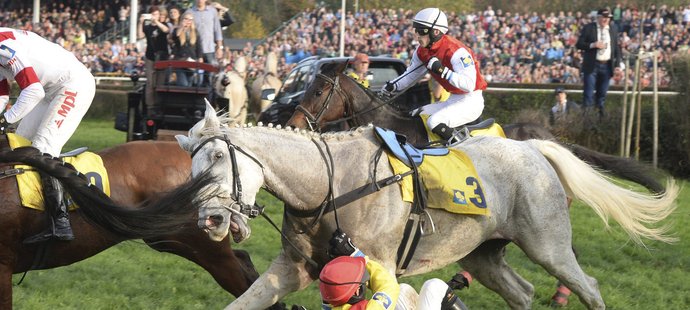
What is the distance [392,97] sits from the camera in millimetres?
8359

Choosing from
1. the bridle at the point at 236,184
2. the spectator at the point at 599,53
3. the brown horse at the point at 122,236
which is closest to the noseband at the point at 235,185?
the bridle at the point at 236,184

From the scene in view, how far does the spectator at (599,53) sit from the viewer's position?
47.0 feet

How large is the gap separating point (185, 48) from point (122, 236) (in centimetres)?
865

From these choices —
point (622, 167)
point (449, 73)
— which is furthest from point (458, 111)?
point (622, 167)

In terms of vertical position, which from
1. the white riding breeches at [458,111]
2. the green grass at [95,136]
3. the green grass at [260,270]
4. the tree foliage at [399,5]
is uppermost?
the tree foliage at [399,5]

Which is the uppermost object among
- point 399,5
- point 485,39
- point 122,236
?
point 399,5

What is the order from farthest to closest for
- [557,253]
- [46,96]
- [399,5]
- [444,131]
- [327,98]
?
[399,5] → [327,98] → [444,131] → [46,96] → [557,253]

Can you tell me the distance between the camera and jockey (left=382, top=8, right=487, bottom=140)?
7.32 metres

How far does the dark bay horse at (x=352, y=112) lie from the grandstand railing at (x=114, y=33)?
21497mm

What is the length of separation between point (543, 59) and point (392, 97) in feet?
41.2

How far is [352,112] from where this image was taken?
877 centimetres

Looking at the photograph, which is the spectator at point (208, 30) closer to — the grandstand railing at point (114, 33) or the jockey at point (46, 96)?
the jockey at point (46, 96)

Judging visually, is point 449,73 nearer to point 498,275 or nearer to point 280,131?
point 498,275

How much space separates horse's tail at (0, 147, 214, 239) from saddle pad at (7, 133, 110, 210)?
0.12m
